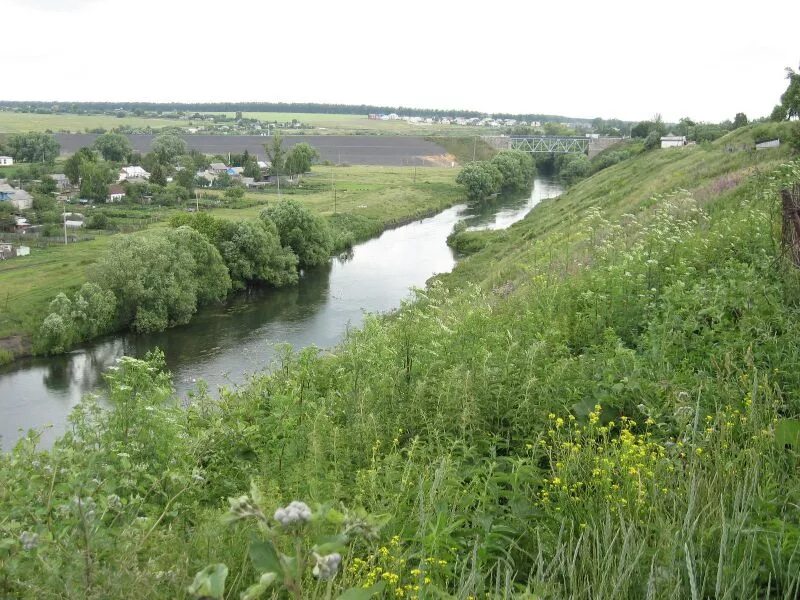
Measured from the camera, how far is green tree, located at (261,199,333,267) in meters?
37.6

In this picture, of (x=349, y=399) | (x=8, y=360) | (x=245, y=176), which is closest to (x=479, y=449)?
(x=349, y=399)

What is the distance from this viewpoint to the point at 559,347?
5.67 meters

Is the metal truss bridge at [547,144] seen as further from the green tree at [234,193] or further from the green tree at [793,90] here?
the green tree at [793,90]

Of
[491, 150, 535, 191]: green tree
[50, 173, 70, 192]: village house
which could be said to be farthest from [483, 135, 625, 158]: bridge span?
[50, 173, 70, 192]: village house

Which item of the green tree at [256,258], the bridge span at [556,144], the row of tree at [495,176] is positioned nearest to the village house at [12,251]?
the green tree at [256,258]

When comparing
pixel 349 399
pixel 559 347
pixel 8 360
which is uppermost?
pixel 559 347

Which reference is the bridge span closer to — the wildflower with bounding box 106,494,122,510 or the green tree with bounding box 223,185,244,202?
the green tree with bounding box 223,185,244,202

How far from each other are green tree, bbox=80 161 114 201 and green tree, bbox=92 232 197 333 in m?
30.8

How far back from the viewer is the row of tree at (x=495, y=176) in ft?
208

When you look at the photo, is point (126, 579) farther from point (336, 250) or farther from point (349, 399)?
point (336, 250)

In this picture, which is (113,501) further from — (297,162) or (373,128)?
(373,128)

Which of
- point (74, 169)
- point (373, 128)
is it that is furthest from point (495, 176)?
point (373, 128)

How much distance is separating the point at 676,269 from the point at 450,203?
179 ft

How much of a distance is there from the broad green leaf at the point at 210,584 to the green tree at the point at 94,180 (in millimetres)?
61576
